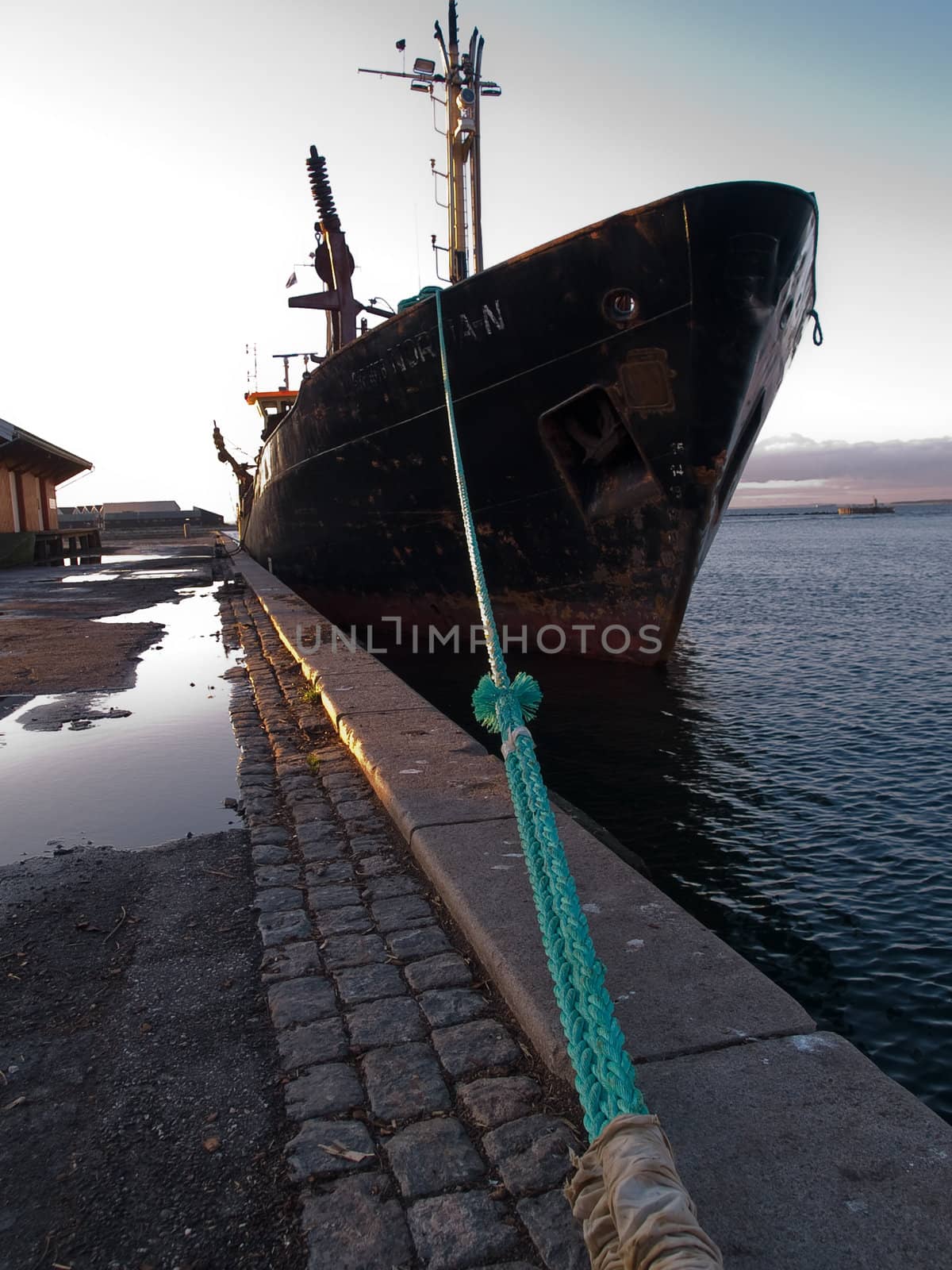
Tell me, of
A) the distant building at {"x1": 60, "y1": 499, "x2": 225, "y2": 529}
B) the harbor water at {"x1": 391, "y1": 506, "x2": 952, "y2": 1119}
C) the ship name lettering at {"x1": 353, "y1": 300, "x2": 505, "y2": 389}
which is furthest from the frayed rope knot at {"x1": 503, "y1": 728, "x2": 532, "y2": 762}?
the distant building at {"x1": 60, "y1": 499, "x2": 225, "y2": 529}

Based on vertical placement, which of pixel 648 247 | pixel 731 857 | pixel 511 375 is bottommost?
pixel 731 857

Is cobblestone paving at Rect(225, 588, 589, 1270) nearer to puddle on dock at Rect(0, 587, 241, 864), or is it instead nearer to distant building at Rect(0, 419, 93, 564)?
puddle on dock at Rect(0, 587, 241, 864)

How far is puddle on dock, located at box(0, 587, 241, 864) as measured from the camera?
4.09m

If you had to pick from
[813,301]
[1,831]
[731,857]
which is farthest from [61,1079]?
[813,301]

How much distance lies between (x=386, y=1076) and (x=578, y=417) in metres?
6.79

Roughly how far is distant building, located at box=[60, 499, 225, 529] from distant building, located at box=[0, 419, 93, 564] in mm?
29098

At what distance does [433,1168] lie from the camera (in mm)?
1804

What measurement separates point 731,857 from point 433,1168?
336 cm

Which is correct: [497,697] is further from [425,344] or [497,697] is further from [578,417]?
[425,344]

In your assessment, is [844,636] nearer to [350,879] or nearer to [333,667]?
[333,667]

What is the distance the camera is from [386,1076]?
2.12m

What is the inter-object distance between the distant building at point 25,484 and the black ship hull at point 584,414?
16.7 m

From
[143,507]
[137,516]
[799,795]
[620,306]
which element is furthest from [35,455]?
[143,507]

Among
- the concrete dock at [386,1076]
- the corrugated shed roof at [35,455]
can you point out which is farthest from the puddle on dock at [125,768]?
the corrugated shed roof at [35,455]
